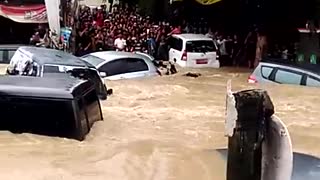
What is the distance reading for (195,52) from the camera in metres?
24.5

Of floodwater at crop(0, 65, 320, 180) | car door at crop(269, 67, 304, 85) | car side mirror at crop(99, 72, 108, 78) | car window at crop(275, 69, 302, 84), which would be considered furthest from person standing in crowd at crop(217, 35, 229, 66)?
car window at crop(275, 69, 302, 84)

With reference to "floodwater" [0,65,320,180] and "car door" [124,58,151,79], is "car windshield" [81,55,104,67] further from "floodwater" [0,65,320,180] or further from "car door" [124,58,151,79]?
"floodwater" [0,65,320,180]

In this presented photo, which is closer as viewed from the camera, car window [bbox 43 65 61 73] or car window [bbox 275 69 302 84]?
car window [bbox 43 65 61 73]

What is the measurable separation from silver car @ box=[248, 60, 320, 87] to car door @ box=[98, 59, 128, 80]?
11.6ft

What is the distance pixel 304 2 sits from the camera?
24094 millimetres

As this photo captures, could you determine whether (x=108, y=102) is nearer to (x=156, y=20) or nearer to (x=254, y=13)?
(x=254, y=13)

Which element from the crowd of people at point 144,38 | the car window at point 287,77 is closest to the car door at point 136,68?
the car window at point 287,77

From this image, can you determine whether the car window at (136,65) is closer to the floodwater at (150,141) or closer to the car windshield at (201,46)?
the floodwater at (150,141)

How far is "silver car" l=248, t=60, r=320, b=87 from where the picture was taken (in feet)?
51.7

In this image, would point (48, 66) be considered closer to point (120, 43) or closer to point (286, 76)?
point (286, 76)

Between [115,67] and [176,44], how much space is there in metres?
7.01

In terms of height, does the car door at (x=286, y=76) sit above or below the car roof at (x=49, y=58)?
below

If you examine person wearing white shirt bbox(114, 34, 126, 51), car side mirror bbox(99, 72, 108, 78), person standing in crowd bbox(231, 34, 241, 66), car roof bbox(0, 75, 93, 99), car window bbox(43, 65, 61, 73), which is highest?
car roof bbox(0, 75, 93, 99)

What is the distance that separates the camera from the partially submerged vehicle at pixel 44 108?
8008 mm
